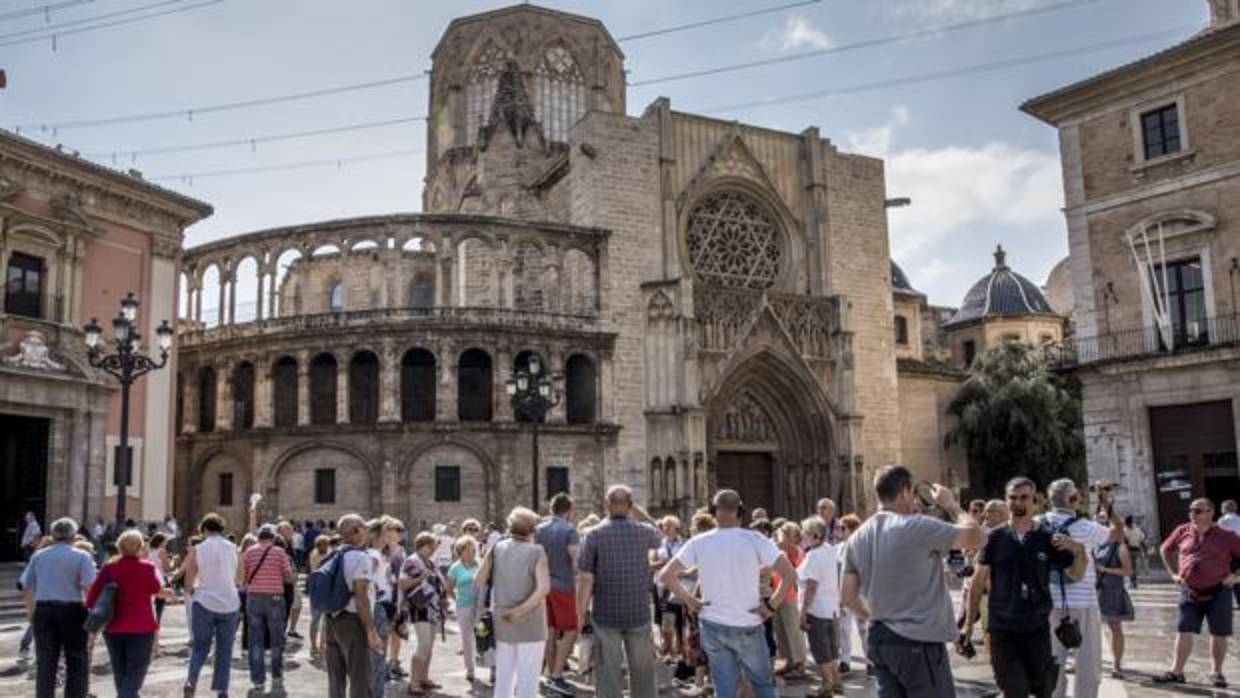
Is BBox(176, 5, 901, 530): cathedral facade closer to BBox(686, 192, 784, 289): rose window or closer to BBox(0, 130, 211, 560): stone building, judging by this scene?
BBox(686, 192, 784, 289): rose window

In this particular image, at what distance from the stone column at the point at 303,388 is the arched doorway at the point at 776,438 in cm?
1267

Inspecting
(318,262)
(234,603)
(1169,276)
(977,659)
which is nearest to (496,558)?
(234,603)

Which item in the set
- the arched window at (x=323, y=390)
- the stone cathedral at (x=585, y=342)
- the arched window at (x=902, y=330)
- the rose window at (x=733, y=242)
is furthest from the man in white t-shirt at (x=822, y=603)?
the arched window at (x=902, y=330)

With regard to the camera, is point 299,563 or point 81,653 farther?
point 299,563

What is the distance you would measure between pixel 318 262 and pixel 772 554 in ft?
121

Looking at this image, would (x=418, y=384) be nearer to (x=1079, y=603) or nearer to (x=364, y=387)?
(x=364, y=387)

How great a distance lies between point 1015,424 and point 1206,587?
31.1m

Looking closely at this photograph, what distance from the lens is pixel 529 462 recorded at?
30.7m

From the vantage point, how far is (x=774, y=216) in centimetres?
3744

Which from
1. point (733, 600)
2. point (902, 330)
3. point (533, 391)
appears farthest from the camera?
point (902, 330)

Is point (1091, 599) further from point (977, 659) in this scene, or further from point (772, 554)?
point (977, 659)

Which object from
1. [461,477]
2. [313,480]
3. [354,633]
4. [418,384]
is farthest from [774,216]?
[354,633]

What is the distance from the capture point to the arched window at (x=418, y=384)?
31359 mm

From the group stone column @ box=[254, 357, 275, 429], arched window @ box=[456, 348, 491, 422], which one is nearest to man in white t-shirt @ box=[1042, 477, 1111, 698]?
arched window @ box=[456, 348, 491, 422]
